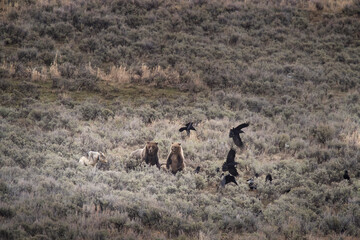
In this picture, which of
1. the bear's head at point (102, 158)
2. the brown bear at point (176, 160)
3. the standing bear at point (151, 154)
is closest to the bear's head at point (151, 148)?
the standing bear at point (151, 154)

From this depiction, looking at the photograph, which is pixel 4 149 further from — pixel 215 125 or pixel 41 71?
pixel 41 71

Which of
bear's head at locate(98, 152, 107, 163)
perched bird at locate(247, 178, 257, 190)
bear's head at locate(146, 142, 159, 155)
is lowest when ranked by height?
bear's head at locate(98, 152, 107, 163)

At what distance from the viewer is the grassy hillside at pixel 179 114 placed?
783 centimetres

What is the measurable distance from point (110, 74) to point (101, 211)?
12.9 metres

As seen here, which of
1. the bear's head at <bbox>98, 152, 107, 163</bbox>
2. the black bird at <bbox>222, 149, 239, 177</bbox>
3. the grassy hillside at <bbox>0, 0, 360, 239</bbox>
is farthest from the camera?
Answer: the bear's head at <bbox>98, 152, 107, 163</bbox>

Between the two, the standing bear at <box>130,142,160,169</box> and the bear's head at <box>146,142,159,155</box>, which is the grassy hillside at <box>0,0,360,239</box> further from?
the bear's head at <box>146,142,159,155</box>

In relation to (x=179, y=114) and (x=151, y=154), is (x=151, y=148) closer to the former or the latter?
(x=151, y=154)

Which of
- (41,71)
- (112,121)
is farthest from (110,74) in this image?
(112,121)

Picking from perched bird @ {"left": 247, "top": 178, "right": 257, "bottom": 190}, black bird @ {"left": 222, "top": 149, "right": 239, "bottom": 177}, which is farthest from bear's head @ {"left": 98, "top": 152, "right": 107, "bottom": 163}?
perched bird @ {"left": 247, "top": 178, "right": 257, "bottom": 190}

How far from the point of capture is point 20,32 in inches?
898

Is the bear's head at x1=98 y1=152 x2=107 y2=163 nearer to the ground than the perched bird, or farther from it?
nearer to the ground

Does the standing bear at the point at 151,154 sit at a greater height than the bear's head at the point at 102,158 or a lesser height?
greater

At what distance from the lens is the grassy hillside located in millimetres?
7832

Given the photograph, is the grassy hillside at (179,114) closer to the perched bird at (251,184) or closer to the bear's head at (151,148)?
the perched bird at (251,184)
